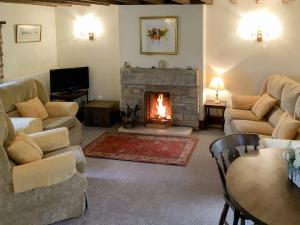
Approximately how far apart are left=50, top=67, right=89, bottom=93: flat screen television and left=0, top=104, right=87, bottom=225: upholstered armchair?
3418 millimetres

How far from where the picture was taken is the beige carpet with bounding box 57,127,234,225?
3639 mm

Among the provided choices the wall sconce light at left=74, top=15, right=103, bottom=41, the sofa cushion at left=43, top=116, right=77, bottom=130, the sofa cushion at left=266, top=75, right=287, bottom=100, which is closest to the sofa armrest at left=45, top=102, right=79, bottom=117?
the sofa cushion at left=43, top=116, right=77, bottom=130

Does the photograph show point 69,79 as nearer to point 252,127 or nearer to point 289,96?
point 252,127

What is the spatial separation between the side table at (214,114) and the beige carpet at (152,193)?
53.9 inches

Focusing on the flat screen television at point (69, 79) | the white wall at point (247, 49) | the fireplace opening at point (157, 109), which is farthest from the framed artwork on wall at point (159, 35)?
the flat screen television at point (69, 79)

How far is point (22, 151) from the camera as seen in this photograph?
340cm

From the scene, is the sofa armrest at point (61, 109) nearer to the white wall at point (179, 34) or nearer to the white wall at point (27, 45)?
the white wall at point (27, 45)

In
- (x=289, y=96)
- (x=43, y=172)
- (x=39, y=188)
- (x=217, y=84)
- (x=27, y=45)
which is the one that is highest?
(x=27, y=45)

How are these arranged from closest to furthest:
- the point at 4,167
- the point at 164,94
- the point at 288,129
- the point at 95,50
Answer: the point at 4,167 < the point at 288,129 < the point at 164,94 < the point at 95,50

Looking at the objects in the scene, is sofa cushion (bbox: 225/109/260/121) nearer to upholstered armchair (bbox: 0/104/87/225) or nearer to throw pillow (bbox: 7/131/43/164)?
upholstered armchair (bbox: 0/104/87/225)

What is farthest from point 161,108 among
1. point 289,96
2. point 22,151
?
point 22,151

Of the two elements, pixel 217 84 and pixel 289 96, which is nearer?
pixel 289 96

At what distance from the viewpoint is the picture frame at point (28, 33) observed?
6434mm

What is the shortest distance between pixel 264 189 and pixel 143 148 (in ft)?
11.2
